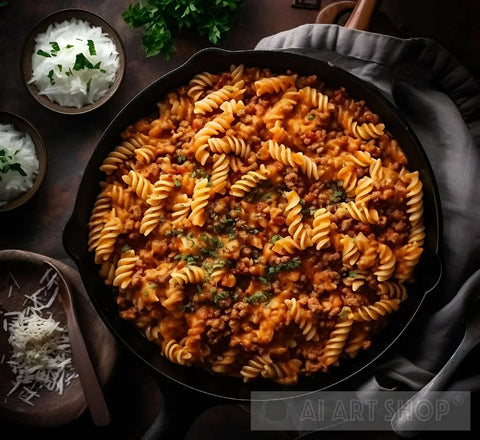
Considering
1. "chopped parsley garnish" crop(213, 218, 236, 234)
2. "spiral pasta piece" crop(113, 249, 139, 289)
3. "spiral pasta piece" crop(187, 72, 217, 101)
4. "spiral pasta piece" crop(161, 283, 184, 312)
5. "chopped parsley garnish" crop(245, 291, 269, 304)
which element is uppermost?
"spiral pasta piece" crop(187, 72, 217, 101)

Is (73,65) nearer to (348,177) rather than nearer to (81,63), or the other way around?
(81,63)

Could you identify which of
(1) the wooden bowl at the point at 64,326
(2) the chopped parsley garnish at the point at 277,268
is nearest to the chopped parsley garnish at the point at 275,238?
(2) the chopped parsley garnish at the point at 277,268

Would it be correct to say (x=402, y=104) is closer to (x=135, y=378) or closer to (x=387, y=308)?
(x=387, y=308)

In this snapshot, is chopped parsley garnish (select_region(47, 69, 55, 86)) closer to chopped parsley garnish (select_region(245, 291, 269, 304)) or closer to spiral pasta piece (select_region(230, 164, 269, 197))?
spiral pasta piece (select_region(230, 164, 269, 197))

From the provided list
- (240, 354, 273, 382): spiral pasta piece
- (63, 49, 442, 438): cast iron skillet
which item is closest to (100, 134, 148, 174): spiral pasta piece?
(63, 49, 442, 438): cast iron skillet

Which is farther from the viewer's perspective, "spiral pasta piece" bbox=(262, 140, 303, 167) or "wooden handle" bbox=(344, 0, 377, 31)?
"wooden handle" bbox=(344, 0, 377, 31)
